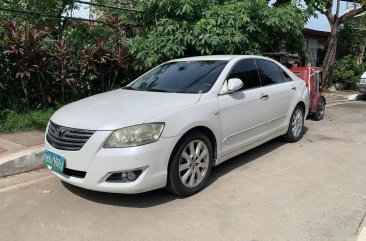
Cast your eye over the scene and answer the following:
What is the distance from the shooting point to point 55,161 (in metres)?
4.45

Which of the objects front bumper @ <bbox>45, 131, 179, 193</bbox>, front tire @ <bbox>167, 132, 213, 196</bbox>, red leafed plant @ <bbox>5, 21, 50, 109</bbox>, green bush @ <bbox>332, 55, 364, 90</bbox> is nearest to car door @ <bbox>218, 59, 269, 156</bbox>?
front tire @ <bbox>167, 132, 213, 196</bbox>

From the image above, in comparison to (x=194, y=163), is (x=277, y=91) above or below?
above

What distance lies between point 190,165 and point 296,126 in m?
3.12

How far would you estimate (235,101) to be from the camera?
5.26 meters

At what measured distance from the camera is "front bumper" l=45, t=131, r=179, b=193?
407cm

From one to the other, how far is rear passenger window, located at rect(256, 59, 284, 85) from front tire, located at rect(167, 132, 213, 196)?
181cm

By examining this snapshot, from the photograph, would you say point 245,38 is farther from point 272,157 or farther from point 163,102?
point 163,102

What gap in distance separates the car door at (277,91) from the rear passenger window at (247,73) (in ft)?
0.53

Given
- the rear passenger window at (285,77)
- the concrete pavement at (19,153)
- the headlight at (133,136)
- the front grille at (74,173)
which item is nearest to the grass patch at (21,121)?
the concrete pavement at (19,153)

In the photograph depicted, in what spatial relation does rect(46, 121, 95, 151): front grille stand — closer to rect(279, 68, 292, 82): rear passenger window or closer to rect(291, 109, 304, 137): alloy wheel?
rect(279, 68, 292, 82): rear passenger window

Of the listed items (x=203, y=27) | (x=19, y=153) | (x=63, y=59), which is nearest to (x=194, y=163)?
(x=19, y=153)

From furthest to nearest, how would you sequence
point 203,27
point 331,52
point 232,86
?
point 331,52
point 203,27
point 232,86

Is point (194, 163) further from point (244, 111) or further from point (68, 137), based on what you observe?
point (68, 137)

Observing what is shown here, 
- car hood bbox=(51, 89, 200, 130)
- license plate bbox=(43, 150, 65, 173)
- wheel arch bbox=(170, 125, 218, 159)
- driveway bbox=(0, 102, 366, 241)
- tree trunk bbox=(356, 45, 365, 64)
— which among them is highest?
tree trunk bbox=(356, 45, 365, 64)
